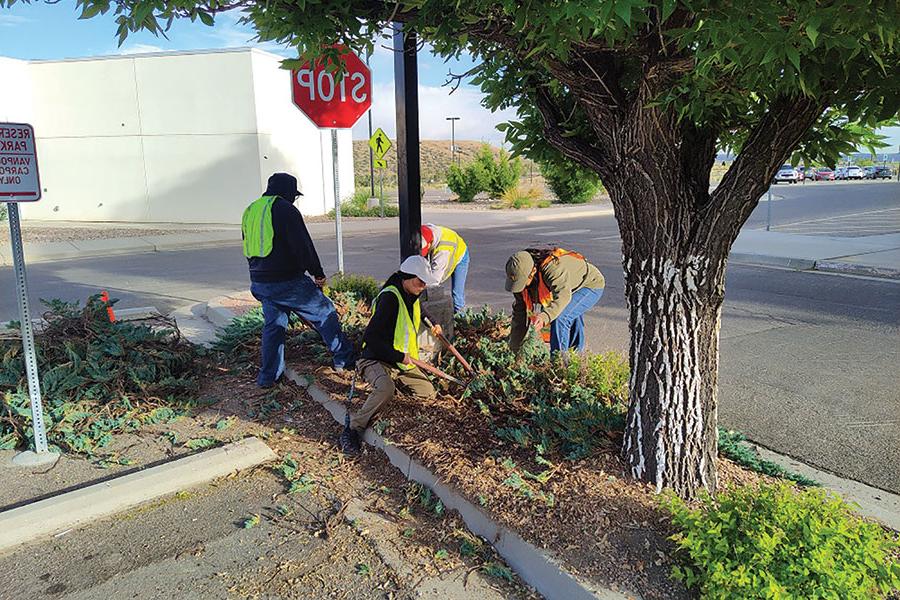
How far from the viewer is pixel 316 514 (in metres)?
3.57

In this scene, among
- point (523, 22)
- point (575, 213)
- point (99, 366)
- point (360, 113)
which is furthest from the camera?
point (575, 213)

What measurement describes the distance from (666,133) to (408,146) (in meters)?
2.97

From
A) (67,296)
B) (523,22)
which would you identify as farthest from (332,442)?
(67,296)

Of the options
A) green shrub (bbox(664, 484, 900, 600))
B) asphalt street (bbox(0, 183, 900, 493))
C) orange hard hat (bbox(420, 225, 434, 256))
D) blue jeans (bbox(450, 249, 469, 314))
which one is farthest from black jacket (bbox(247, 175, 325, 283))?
green shrub (bbox(664, 484, 900, 600))

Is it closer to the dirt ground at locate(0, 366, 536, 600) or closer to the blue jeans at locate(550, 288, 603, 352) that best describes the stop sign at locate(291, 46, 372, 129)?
the blue jeans at locate(550, 288, 603, 352)

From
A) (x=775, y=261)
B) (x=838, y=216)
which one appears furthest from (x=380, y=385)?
(x=838, y=216)

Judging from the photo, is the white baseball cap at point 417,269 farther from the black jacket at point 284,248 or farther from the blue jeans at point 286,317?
the blue jeans at point 286,317

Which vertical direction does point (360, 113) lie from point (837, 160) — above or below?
above

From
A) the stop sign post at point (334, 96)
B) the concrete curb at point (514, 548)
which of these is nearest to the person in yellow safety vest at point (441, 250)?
the stop sign post at point (334, 96)

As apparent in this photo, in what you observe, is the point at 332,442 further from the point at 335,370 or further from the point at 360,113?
the point at 360,113

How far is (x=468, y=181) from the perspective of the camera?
33.0 m

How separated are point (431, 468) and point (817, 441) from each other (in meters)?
2.62

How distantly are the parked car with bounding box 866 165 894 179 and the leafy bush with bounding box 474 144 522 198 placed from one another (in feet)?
146

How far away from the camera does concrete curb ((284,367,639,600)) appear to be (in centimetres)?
269
